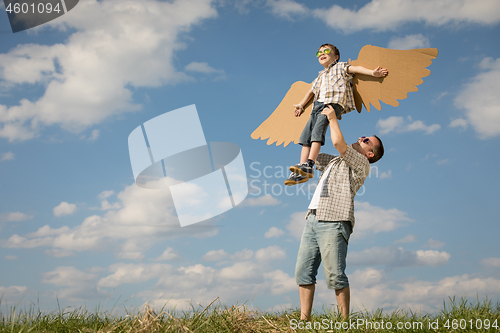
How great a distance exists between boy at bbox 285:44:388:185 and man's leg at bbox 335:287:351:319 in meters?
1.14

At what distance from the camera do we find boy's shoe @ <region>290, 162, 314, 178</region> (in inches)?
148

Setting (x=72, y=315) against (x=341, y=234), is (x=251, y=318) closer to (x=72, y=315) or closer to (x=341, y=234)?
(x=341, y=234)

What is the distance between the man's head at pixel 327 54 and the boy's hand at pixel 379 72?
527mm

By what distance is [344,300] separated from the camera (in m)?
3.42

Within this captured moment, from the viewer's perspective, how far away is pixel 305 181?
3887 mm

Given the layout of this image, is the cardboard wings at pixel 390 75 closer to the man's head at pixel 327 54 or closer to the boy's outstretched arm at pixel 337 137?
the man's head at pixel 327 54

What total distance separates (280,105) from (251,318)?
2.73m

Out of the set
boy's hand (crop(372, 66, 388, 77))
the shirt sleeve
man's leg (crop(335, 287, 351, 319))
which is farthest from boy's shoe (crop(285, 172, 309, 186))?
boy's hand (crop(372, 66, 388, 77))

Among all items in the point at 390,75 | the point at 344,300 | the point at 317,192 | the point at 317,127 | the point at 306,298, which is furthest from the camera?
the point at 390,75

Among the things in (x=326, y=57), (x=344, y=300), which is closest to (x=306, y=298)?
(x=344, y=300)

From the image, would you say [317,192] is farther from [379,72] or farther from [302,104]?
[379,72]

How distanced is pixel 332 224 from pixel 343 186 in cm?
41
